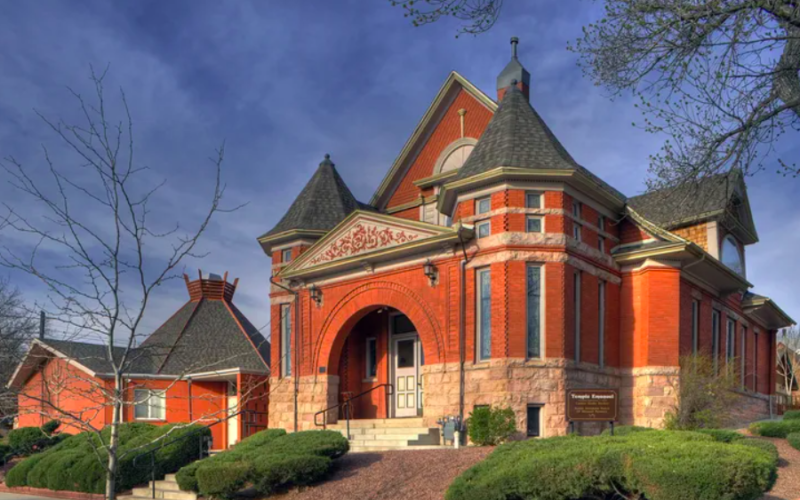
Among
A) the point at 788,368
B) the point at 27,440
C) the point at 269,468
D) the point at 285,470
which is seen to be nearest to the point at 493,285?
the point at 285,470

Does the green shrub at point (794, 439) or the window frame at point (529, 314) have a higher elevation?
the window frame at point (529, 314)

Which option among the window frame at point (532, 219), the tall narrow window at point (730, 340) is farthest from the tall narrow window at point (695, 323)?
the window frame at point (532, 219)

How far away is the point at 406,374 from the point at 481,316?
4850 millimetres

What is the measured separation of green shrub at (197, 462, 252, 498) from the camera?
14.7m

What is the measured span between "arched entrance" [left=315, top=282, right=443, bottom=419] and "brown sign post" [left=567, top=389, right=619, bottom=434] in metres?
7.48

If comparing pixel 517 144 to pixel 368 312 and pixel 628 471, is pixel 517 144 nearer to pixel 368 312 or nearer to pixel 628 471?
A: pixel 368 312

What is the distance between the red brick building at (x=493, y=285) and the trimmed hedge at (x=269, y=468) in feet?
6.33

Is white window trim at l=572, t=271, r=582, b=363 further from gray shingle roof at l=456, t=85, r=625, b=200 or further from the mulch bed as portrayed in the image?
the mulch bed

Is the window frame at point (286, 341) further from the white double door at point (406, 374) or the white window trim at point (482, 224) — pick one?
the white window trim at point (482, 224)

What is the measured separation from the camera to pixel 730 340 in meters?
26.8

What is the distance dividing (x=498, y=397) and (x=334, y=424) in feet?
18.7

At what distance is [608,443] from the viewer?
39.1 feet

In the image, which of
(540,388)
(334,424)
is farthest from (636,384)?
(334,424)

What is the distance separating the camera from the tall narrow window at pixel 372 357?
24.7m
